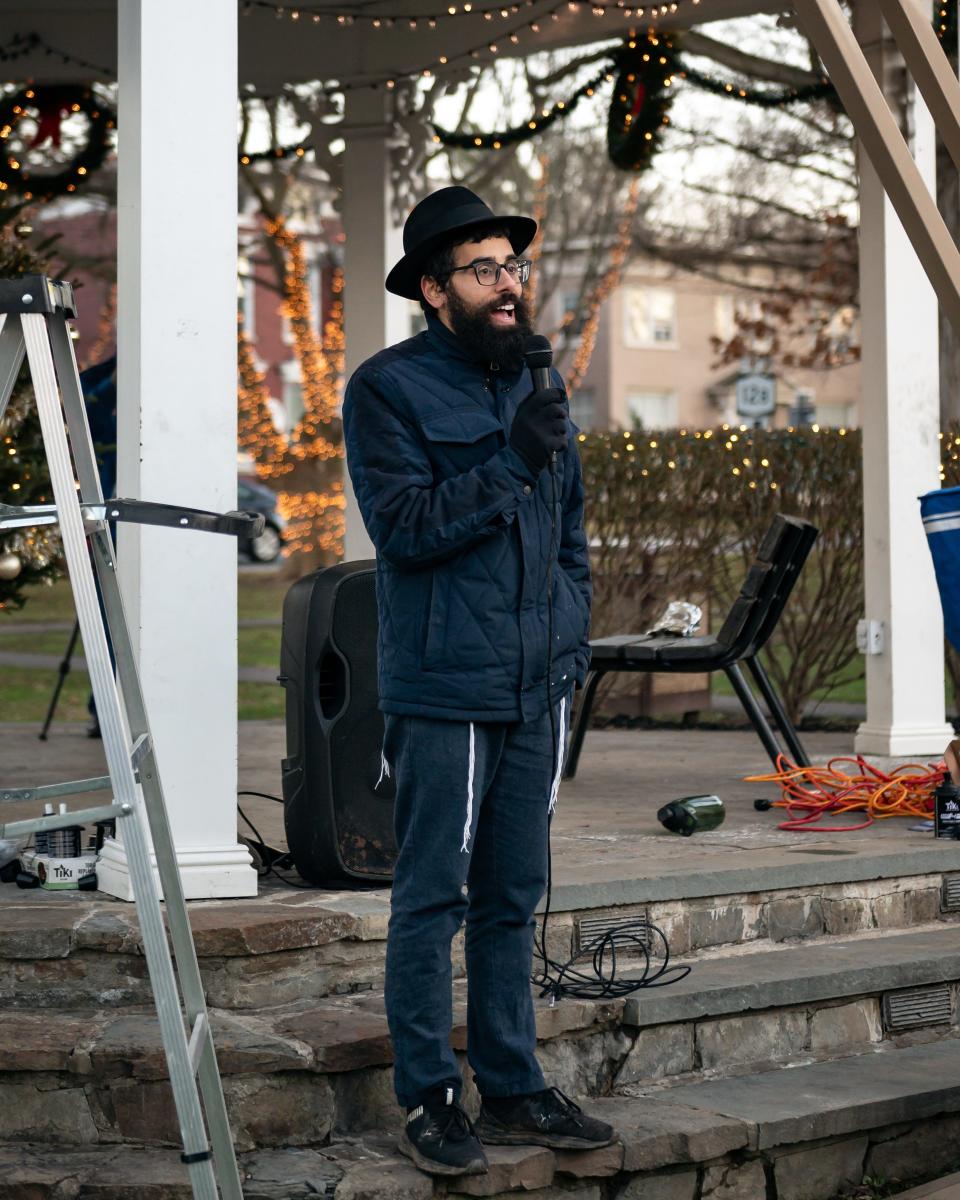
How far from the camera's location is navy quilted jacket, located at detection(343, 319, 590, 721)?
3.30m

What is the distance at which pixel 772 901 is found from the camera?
189 inches

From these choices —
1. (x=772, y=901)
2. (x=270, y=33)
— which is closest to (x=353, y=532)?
(x=270, y=33)

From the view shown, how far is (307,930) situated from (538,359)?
1527 millimetres

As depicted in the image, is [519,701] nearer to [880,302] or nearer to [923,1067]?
[923,1067]

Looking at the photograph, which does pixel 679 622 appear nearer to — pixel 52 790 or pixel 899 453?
pixel 899 453

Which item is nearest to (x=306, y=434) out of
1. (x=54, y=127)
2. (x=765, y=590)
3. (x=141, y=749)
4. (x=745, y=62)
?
(x=745, y=62)

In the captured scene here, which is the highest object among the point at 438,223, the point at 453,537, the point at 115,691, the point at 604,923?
the point at 438,223

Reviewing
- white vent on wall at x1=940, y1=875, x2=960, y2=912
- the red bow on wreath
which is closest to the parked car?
the red bow on wreath

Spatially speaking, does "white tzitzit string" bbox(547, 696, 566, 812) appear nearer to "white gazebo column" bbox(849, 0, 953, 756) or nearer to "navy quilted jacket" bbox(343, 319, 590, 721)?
"navy quilted jacket" bbox(343, 319, 590, 721)

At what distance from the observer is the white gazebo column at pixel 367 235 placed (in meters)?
7.96

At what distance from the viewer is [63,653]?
14.1 m

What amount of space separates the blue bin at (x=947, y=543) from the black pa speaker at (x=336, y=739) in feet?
5.09

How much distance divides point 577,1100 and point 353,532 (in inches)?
161

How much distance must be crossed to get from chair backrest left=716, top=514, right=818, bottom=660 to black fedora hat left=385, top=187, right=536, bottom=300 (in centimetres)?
297
